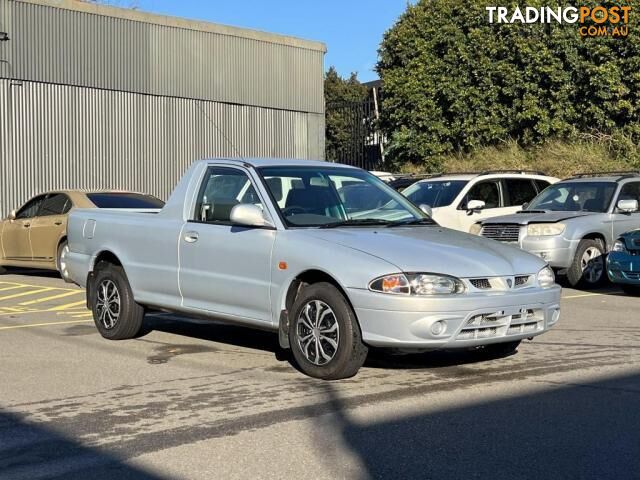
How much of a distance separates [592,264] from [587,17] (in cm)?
1111

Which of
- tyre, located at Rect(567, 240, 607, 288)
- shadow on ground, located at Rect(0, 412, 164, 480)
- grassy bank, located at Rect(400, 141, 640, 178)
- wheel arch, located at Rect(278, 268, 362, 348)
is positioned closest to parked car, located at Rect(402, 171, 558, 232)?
tyre, located at Rect(567, 240, 607, 288)

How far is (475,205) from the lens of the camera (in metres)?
15.4

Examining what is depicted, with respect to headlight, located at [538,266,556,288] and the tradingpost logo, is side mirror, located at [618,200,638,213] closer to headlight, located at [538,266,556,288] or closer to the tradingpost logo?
headlight, located at [538,266,556,288]

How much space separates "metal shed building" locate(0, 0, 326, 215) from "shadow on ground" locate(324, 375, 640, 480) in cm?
1971

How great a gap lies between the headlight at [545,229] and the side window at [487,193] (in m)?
2.50

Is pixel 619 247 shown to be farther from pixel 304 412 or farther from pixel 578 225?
pixel 304 412

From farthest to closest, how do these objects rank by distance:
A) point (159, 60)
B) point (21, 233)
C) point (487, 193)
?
point (159, 60) → point (487, 193) → point (21, 233)

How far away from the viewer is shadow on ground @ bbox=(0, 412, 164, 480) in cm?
485

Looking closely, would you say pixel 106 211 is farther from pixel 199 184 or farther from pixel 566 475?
pixel 566 475

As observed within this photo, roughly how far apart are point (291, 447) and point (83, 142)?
21295 mm

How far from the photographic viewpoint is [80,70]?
2500cm

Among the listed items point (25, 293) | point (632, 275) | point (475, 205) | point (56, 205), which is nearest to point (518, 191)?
point (475, 205)

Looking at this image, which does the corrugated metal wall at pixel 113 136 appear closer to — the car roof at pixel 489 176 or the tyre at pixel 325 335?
the car roof at pixel 489 176

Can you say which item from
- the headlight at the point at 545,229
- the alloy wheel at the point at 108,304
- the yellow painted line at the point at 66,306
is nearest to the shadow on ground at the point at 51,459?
the alloy wheel at the point at 108,304
